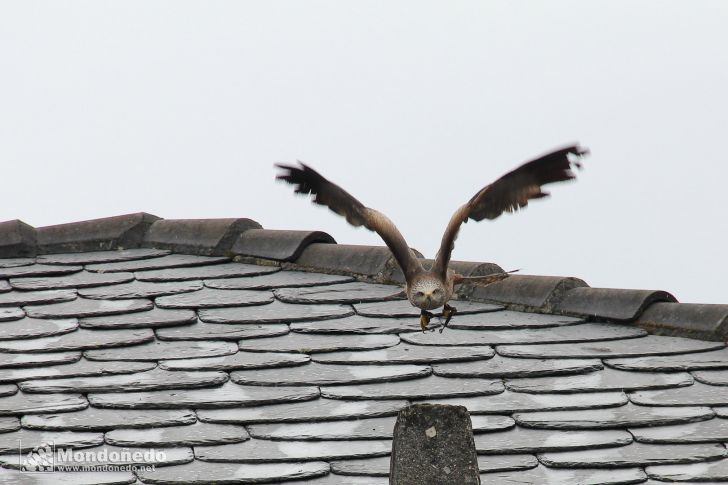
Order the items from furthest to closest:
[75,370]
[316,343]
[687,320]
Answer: [687,320], [316,343], [75,370]

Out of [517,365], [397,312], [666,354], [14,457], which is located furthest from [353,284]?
[14,457]

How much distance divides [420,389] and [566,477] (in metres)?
0.68

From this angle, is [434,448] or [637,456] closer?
[434,448]

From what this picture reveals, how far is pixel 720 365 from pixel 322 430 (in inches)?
59.8

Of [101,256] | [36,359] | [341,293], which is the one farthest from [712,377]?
[101,256]

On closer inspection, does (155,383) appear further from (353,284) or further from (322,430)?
(353,284)

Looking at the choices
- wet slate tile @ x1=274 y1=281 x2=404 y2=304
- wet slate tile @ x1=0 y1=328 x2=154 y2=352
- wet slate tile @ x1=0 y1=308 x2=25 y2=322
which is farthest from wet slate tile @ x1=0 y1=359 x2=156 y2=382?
wet slate tile @ x1=274 y1=281 x2=404 y2=304

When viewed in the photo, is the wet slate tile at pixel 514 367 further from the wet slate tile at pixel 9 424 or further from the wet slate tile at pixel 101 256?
the wet slate tile at pixel 101 256

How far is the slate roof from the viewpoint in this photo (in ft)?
11.2

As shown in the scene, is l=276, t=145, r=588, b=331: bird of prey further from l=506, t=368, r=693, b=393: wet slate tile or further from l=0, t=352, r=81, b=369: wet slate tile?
l=0, t=352, r=81, b=369: wet slate tile

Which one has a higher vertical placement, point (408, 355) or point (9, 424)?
point (408, 355)

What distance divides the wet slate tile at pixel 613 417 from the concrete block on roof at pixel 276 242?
177 cm

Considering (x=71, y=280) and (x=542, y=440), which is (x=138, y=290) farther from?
(x=542, y=440)

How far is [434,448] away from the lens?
2.78 m
